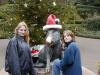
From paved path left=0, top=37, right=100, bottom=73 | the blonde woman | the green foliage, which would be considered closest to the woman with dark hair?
the blonde woman

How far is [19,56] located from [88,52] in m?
10.5

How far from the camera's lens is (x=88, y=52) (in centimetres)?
1703

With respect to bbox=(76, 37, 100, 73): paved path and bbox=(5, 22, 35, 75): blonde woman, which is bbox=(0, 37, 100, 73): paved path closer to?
bbox=(76, 37, 100, 73): paved path

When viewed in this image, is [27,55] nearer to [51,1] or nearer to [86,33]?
[51,1]

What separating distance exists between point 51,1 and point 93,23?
13.7 metres

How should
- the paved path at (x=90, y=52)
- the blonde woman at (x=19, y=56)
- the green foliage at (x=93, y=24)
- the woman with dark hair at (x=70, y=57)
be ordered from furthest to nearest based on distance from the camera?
the green foliage at (x=93, y=24) → the paved path at (x=90, y=52) → the woman with dark hair at (x=70, y=57) → the blonde woman at (x=19, y=56)

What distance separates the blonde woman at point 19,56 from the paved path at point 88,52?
18.6 feet

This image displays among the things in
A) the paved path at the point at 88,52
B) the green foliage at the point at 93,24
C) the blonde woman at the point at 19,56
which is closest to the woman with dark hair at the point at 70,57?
the blonde woman at the point at 19,56

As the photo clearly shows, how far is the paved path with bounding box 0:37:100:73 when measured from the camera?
13.8 metres

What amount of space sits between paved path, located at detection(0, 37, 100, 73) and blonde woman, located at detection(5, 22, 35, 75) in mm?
5680

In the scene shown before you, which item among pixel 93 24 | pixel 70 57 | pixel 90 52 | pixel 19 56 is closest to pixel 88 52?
pixel 90 52

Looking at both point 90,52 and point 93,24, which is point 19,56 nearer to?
point 90,52

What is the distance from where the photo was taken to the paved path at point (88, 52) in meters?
13.8

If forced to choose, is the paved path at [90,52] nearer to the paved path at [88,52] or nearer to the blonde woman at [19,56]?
the paved path at [88,52]
